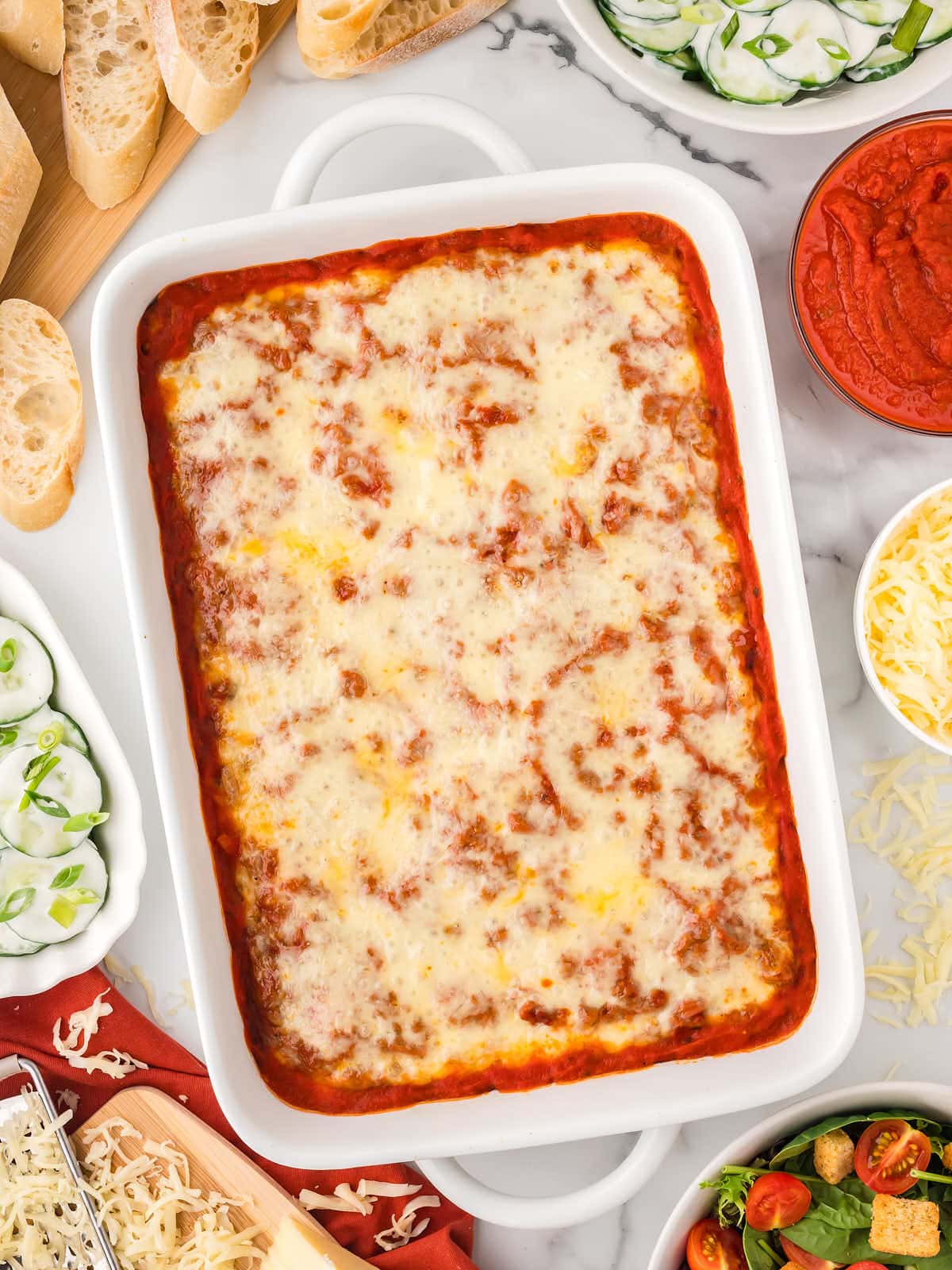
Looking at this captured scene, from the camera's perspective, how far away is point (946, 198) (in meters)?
2.51

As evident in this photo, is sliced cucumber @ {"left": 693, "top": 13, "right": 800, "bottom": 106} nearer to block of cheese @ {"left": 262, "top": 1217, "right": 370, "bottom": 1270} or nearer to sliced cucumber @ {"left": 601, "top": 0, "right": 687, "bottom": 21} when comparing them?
sliced cucumber @ {"left": 601, "top": 0, "right": 687, "bottom": 21}

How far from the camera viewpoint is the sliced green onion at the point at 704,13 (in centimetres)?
240

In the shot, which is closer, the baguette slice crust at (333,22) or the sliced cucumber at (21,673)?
the baguette slice crust at (333,22)

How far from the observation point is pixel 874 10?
2.41m

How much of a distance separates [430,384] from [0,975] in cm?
167

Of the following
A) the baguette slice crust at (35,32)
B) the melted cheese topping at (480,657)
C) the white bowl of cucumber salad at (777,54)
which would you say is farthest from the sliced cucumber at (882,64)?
the baguette slice crust at (35,32)

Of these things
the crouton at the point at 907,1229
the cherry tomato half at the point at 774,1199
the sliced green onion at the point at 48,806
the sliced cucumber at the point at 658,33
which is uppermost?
the sliced cucumber at the point at 658,33

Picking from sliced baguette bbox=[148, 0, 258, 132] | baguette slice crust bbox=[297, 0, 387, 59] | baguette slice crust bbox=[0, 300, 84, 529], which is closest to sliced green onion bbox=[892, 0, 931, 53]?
baguette slice crust bbox=[297, 0, 387, 59]

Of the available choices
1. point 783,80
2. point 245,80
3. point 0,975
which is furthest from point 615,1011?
point 245,80

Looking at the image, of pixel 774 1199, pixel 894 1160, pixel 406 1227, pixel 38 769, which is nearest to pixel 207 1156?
pixel 406 1227

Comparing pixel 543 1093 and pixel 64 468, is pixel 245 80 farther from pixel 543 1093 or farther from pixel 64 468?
pixel 543 1093

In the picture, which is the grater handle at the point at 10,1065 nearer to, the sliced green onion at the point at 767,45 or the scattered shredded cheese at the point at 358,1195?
the scattered shredded cheese at the point at 358,1195

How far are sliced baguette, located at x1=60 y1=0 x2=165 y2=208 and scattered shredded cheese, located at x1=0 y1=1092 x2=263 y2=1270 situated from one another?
2.16m

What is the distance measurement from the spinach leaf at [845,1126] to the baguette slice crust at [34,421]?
220cm
